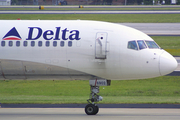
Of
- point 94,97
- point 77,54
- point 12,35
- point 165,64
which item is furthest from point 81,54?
point 165,64

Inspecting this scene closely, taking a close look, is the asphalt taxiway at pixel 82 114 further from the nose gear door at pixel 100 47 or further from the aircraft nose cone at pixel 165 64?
the nose gear door at pixel 100 47

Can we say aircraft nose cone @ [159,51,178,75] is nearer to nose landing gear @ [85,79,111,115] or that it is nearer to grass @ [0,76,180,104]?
nose landing gear @ [85,79,111,115]

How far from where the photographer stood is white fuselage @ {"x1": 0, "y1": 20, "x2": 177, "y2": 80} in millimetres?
15797

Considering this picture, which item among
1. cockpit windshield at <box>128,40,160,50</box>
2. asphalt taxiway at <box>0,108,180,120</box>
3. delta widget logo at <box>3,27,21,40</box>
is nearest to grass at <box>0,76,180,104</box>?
asphalt taxiway at <box>0,108,180,120</box>

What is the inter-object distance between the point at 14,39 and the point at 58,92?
860 cm

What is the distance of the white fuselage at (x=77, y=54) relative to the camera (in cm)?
1580

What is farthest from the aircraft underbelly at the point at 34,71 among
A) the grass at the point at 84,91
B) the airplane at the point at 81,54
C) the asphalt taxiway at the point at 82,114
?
the grass at the point at 84,91

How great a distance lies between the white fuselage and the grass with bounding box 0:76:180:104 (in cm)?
433

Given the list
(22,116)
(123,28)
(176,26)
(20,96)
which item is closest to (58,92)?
(20,96)

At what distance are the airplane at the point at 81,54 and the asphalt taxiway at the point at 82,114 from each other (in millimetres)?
886

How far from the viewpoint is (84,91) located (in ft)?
79.4

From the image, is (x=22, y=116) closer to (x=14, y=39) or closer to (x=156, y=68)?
(x=14, y=39)

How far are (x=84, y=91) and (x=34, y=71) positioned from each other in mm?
8323

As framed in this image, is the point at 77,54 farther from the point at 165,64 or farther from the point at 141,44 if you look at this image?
the point at 165,64
